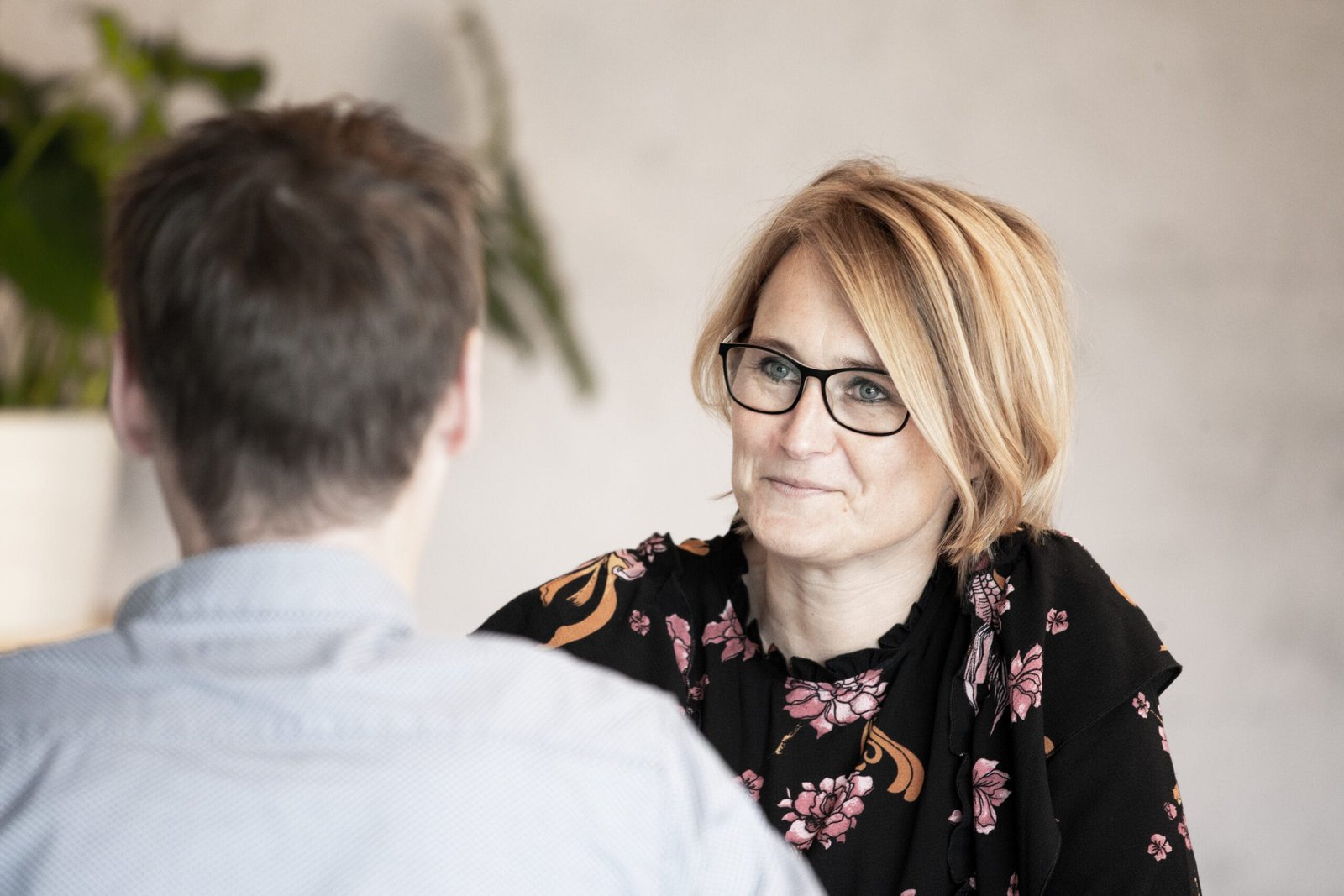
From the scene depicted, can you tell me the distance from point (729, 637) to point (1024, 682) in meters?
0.35

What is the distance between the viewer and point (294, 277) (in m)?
0.69

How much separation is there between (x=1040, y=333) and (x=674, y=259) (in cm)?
150

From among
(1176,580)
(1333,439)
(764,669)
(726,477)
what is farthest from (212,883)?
(1333,439)

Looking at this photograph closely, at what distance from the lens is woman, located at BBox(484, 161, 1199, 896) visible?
130 centimetres

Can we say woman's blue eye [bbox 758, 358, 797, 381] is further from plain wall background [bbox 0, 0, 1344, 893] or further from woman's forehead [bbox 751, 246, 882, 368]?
plain wall background [bbox 0, 0, 1344, 893]

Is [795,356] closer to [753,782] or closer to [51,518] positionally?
[753,782]

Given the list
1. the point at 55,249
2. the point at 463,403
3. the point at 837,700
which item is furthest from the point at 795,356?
the point at 55,249

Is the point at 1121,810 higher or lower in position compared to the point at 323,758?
lower

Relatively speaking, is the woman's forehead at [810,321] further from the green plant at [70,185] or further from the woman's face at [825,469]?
the green plant at [70,185]

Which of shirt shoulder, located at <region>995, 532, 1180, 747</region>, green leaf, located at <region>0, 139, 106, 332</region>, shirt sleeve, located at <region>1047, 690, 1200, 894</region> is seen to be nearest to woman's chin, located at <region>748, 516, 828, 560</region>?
shirt shoulder, located at <region>995, 532, 1180, 747</region>

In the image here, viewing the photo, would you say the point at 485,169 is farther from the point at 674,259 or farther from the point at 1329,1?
the point at 1329,1

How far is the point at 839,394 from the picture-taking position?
4.69ft

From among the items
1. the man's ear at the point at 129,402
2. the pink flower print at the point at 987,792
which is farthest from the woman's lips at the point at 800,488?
the man's ear at the point at 129,402

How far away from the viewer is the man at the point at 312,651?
24.5 inches
